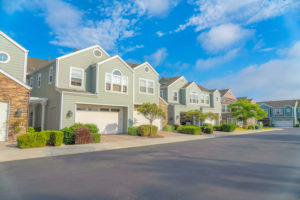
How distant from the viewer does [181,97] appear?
2936cm

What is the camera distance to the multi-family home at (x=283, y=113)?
55616 millimetres

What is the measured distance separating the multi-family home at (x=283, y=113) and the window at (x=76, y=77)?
195 feet

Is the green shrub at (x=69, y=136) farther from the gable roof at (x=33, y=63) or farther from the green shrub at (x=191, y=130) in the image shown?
the green shrub at (x=191, y=130)

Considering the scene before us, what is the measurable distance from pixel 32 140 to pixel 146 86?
13.5 meters

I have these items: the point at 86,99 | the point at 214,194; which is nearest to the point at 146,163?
the point at 214,194

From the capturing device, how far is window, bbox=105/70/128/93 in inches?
715

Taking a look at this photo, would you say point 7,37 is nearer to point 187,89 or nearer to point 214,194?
point 214,194

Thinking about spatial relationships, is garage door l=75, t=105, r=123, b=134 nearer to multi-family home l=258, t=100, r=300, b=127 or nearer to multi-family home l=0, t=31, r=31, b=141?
multi-family home l=0, t=31, r=31, b=141

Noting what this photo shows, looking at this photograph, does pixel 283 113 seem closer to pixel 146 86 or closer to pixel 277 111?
pixel 277 111

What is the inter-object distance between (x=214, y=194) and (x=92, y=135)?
34.7ft

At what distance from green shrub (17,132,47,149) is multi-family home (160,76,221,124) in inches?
695

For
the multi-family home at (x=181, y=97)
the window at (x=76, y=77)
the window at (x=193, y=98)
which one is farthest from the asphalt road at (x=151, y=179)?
the window at (x=193, y=98)

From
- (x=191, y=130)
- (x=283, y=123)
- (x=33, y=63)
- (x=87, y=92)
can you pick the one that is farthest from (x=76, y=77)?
(x=283, y=123)

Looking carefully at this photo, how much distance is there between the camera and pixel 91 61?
18.3 m
